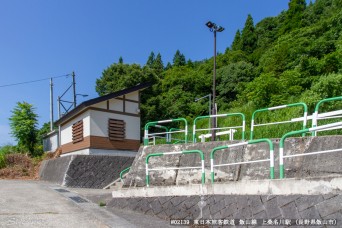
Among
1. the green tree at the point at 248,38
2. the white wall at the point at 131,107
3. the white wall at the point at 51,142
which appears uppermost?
the green tree at the point at 248,38

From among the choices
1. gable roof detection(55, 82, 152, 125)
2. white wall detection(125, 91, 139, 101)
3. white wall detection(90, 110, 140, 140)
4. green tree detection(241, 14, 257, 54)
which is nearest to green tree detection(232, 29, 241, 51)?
green tree detection(241, 14, 257, 54)

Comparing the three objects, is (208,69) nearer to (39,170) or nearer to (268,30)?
(268,30)

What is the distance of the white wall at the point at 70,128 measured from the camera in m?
16.5

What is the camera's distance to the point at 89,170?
14711 millimetres

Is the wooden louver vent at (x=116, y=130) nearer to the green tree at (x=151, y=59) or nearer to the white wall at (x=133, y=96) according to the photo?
the white wall at (x=133, y=96)

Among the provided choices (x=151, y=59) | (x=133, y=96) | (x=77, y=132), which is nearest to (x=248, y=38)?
(x=151, y=59)

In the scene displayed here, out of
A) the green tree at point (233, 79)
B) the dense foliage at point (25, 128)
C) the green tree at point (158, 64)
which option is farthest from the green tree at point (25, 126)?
the green tree at point (158, 64)

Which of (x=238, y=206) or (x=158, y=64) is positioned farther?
(x=158, y=64)

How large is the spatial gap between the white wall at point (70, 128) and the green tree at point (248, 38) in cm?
3133

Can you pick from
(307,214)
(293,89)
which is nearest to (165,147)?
(307,214)

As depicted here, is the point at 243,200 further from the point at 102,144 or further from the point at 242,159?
the point at 102,144

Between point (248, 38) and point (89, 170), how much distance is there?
36.4 m

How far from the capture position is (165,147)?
1041 centimetres

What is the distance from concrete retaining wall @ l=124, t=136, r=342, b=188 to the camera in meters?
6.51
